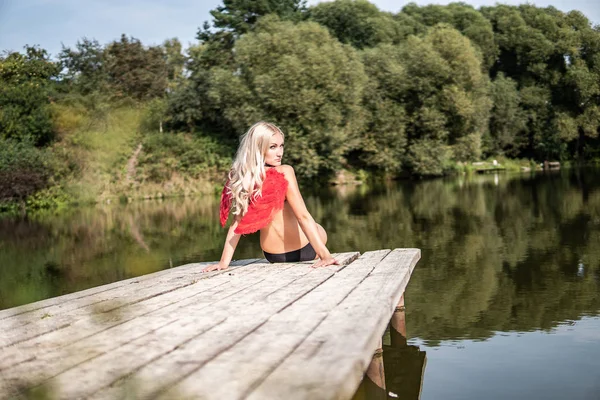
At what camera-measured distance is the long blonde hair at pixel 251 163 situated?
472 cm

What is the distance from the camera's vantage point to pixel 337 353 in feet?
7.05

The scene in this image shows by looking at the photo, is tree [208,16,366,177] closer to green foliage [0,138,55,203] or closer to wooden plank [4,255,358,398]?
green foliage [0,138,55,203]

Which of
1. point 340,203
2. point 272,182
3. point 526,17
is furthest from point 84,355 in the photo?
point 526,17

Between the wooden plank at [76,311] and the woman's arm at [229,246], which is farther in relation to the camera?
the woman's arm at [229,246]

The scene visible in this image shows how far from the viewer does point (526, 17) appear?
45281 mm

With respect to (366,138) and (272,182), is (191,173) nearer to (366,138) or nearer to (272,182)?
(366,138)

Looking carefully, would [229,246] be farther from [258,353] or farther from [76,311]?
[258,353]

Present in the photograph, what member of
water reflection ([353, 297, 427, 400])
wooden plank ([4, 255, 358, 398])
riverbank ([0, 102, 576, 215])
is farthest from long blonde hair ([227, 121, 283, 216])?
riverbank ([0, 102, 576, 215])

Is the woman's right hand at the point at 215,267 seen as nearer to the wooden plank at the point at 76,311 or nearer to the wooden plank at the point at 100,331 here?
the wooden plank at the point at 76,311

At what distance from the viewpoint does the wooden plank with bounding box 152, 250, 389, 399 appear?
1.85 meters

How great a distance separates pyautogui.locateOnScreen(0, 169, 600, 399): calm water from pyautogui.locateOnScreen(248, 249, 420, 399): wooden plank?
0.71 meters

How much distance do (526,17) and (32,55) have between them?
47.2 m

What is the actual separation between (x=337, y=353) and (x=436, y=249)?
24.7ft

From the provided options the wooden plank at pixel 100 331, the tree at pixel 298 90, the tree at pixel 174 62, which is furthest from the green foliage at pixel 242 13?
the wooden plank at pixel 100 331
